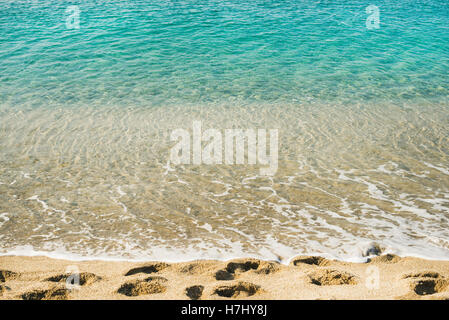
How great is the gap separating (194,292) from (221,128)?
5.57 m

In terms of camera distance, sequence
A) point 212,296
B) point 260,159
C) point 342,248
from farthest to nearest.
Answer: point 260,159 < point 342,248 < point 212,296

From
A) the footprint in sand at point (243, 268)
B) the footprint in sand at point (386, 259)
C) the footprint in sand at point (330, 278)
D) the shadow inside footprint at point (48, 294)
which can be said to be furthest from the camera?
the footprint in sand at point (386, 259)

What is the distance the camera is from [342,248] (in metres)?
5.00

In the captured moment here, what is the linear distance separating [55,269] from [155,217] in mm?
1678

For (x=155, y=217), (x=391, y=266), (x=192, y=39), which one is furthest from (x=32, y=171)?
(x=192, y=39)

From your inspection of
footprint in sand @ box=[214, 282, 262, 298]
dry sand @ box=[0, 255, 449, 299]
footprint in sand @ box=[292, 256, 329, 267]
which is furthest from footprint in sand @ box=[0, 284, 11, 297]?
footprint in sand @ box=[292, 256, 329, 267]

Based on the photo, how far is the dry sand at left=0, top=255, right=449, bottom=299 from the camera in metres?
3.87

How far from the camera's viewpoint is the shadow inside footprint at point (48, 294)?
381 cm

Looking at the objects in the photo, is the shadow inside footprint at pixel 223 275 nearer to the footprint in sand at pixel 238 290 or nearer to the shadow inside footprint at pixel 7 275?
the footprint in sand at pixel 238 290

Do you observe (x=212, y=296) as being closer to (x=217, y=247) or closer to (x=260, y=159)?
(x=217, y=247)

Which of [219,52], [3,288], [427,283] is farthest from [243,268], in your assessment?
[219,52]

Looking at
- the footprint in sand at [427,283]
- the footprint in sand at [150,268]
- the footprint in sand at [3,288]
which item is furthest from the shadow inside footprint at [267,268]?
the footprint in sand at [3,288]

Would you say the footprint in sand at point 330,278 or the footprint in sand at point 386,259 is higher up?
the footprint in sand at point 330,278

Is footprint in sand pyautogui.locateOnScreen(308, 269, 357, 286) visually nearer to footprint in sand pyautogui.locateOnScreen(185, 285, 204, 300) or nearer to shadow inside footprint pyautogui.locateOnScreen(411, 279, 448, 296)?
shadow inside footprint pyautogui.locateOnScreen(411, 279, 448, 296)
